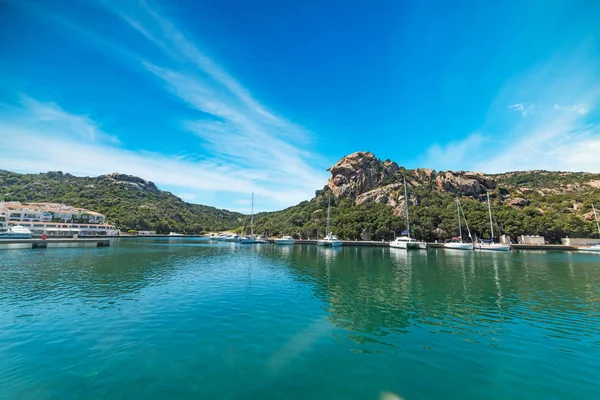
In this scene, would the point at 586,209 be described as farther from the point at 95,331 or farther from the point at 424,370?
the point at 95,331

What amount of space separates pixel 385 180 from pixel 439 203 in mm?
37445

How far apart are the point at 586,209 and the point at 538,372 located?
431ft

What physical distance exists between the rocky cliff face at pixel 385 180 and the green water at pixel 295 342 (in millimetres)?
108976

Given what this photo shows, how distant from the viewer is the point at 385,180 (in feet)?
515

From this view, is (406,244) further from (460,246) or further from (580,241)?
(580,241)

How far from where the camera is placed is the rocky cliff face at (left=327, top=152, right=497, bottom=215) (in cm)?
13725

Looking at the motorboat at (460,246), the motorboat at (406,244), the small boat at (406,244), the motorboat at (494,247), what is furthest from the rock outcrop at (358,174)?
the motorboat at (494,247)

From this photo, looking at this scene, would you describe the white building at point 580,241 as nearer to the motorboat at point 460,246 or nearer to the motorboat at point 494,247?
the motorboat at point 494,247

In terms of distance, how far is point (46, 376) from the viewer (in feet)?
31.6

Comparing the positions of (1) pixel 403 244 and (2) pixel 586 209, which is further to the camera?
(2) pixel 586 209

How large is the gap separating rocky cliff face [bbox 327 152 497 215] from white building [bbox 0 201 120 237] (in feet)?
421

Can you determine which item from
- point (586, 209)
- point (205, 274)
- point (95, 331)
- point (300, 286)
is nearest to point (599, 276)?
point (300, 286)

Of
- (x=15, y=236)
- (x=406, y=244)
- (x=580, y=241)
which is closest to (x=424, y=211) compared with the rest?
(x=406, y=244)

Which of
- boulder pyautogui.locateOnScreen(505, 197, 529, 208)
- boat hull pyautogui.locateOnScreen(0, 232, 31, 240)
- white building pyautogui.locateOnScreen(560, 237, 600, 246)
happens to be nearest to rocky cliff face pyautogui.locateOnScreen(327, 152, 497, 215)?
boulder pyautogui.locateOnScreen(505, 197, 529, 208)
